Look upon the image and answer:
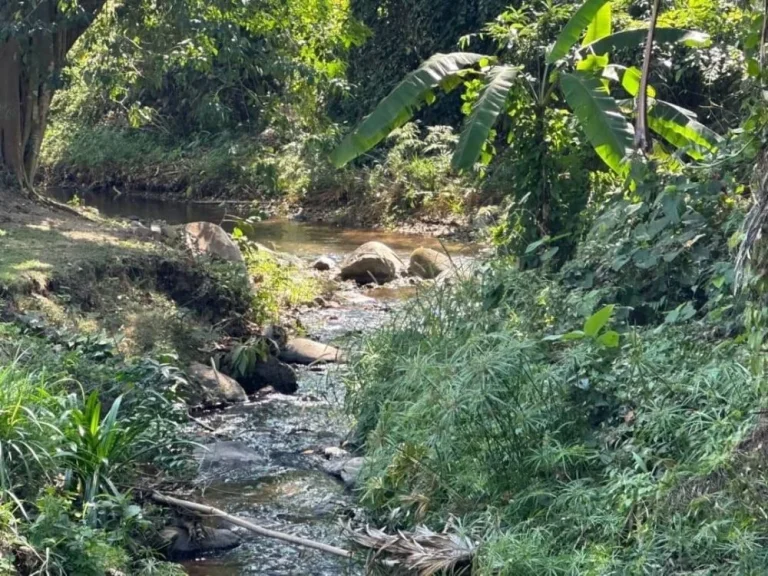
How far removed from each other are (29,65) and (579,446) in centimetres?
969

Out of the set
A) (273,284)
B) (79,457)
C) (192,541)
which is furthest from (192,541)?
(273,284)

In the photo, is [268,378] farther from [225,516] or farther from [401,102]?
[225,516]

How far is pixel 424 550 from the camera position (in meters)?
5.25

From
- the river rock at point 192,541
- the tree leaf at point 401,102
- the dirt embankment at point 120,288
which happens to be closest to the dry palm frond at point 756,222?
the river rock at point 192,541

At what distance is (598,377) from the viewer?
5734mm

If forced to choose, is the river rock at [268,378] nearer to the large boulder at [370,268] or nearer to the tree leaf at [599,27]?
the tree leaf at [599,27]

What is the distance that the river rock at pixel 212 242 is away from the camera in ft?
41.0

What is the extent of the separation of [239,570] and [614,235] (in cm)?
350

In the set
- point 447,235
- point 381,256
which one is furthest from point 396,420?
point 447,235

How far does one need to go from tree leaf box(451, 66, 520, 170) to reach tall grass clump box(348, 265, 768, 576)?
170 cm

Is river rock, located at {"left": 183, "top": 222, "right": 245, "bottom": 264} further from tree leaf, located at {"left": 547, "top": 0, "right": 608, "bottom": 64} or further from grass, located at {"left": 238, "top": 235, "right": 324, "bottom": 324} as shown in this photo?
tree leaf, located at {"left": 547, "top": 0, "right": 608, "bottom": 64}

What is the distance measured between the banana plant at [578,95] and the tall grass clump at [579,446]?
5.97 ft

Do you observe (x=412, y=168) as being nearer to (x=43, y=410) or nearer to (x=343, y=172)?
(x=343, y=172)

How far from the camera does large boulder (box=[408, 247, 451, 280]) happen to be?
14884 millimetres
